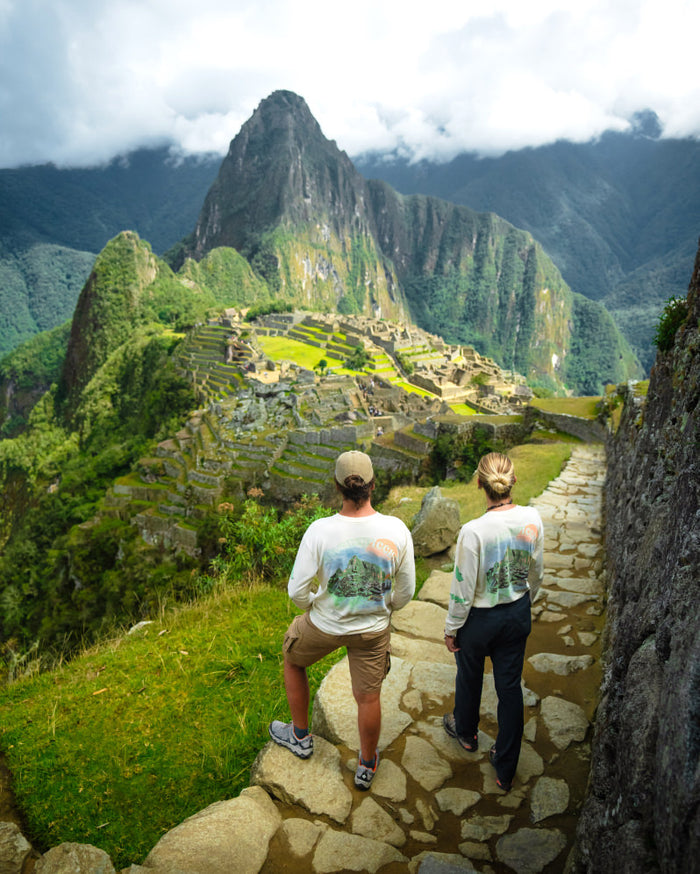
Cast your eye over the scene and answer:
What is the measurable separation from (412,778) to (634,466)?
8.12ft

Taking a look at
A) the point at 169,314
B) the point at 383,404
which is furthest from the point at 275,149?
the point at 383,404

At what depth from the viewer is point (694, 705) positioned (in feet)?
3.30

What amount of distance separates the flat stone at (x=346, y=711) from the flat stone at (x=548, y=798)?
692mm

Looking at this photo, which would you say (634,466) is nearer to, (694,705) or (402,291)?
(694,705)

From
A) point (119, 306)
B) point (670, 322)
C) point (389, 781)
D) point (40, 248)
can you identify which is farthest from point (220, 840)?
point (40, 248)

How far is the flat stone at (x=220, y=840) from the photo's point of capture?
1.84 meters

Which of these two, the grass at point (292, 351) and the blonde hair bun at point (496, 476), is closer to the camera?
the blonde hair bun at point (496, 476)

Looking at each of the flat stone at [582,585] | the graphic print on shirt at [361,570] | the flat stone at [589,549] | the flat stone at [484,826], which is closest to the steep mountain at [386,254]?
the flat stone at [589,549]

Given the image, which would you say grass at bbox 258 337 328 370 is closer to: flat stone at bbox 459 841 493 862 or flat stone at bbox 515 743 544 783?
flat stone at bbox 515 743 544 783

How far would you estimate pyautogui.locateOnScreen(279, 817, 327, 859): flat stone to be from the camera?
196 cm

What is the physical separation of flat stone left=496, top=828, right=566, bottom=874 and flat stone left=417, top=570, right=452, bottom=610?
6.30 ft

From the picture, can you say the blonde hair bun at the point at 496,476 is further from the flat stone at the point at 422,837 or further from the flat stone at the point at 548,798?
the flat stone at the point at 422,837

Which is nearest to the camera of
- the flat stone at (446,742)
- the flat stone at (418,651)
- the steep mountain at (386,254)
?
the flat stone at (446,742)

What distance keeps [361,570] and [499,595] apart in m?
0.61
